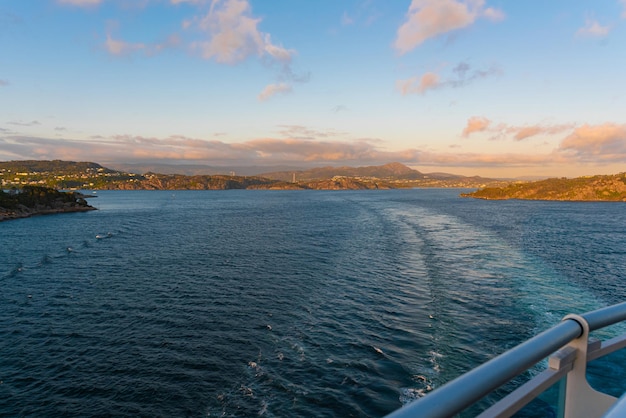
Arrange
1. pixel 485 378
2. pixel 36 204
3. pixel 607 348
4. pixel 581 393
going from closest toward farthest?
pixel 485 378 < pixel 581 393 < pixel 607 348 < pixel 36 204

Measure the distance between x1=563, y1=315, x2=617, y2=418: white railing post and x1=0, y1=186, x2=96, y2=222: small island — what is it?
121843 millimetres

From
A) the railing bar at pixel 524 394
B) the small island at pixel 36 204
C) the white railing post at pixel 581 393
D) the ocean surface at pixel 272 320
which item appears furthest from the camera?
the small island at pixel 36 204

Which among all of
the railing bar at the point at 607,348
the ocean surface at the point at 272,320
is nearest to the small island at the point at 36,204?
the ocean surface at the point at 272,320

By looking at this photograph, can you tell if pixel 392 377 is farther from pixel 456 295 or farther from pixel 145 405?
pixel 456 295

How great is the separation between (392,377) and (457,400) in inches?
740

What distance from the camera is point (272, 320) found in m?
26.4

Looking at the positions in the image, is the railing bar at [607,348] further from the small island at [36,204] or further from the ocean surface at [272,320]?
the small island at [36,204]

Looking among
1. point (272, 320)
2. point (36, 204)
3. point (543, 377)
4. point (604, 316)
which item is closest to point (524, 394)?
point (543, 377)

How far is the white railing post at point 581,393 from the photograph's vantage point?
3.00m

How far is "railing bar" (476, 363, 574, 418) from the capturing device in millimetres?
2293

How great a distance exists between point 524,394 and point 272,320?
25.1 metres

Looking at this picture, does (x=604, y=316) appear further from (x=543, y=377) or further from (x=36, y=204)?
(x=36, y=204)

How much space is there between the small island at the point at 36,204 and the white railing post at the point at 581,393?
122 meters

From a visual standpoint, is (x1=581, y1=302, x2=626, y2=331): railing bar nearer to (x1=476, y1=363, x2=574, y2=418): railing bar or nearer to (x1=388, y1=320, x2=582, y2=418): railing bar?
(x1=388, y1=320, x2=582, y2=418): railing bar
